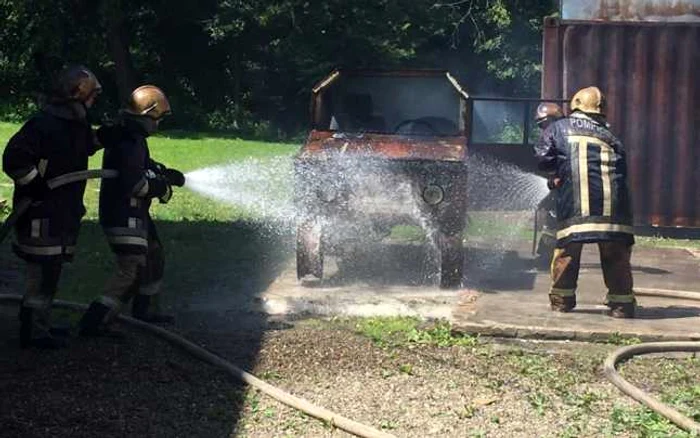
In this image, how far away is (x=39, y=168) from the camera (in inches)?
259

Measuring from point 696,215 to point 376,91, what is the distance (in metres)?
4.64

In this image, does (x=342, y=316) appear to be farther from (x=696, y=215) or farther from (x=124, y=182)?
(x=696, y=215)

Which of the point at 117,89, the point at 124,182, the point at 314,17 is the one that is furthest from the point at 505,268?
the point at 117,89

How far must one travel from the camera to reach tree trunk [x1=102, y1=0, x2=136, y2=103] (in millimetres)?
30969

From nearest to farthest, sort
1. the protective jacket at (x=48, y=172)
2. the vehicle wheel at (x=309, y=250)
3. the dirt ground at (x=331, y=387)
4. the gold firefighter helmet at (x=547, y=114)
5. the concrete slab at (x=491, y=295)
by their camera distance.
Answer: the dirt ground at (x=331, y=387) < the protective jacket at (x=48, y=172) < the concrete slab at (x=491, y=295) < the vehicle wheel at (x=309, y=250) < the gold firefighter helmet at (x=547, y=114)

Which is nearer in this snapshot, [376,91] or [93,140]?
[93,140]

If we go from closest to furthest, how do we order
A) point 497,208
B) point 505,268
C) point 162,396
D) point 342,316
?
point 162,396
point 342,316
point 505,268
point 497,208

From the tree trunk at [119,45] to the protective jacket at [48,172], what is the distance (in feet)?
81.2

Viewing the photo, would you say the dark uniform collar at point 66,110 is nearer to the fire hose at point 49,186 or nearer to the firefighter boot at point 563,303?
the fire hose at point 49,186

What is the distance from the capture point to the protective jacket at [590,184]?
26.5 feet

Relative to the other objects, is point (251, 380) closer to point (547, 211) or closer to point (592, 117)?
point (592, 117)

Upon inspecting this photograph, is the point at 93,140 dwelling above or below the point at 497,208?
above

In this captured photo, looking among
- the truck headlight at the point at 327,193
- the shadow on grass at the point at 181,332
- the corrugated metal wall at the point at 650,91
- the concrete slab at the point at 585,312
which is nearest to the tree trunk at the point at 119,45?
the corrugated metal wall at the point at 650,91

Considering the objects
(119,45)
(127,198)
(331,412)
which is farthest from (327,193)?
(119,45)
